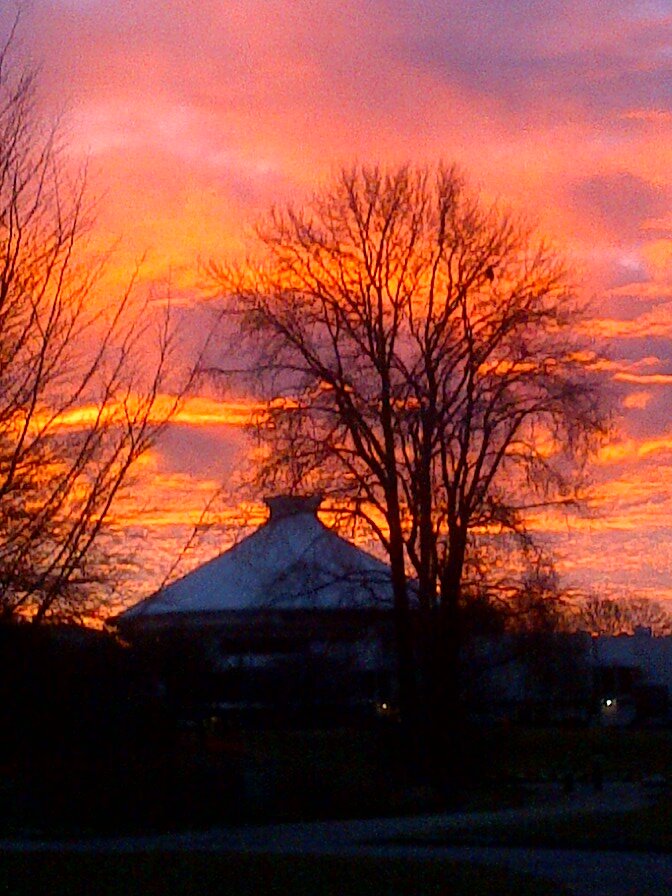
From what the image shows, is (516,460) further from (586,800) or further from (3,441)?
(3,441)

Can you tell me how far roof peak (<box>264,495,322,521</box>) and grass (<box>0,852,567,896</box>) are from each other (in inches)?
703

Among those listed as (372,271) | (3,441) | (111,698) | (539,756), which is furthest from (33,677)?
(539,756)

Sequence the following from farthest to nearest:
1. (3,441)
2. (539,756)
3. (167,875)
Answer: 1. (539,756)
2. (167,875)
3. (3,441)

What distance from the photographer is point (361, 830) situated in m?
24.0

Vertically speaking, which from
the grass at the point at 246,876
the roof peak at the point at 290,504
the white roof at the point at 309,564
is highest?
the roof peak at the point at 290,504

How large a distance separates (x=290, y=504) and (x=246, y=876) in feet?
67.9

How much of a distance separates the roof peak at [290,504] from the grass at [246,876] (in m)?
17.9

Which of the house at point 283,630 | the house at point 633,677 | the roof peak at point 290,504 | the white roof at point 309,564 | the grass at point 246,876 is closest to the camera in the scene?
the grass at point 246,876

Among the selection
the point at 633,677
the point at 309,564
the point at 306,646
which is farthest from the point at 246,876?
the point at 633,677

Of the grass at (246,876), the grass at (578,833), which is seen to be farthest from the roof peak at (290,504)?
the grass at (246,876)

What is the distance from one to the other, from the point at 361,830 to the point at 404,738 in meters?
13.4

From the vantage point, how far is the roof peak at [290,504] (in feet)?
115

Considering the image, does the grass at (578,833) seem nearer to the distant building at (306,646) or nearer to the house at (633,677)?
the distant building at (306,646)

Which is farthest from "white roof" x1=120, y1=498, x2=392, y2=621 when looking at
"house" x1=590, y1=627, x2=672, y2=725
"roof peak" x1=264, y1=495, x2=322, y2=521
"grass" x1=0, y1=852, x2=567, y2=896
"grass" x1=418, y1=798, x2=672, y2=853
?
"house" x1=590, y1=627, x2=672, y2=725
